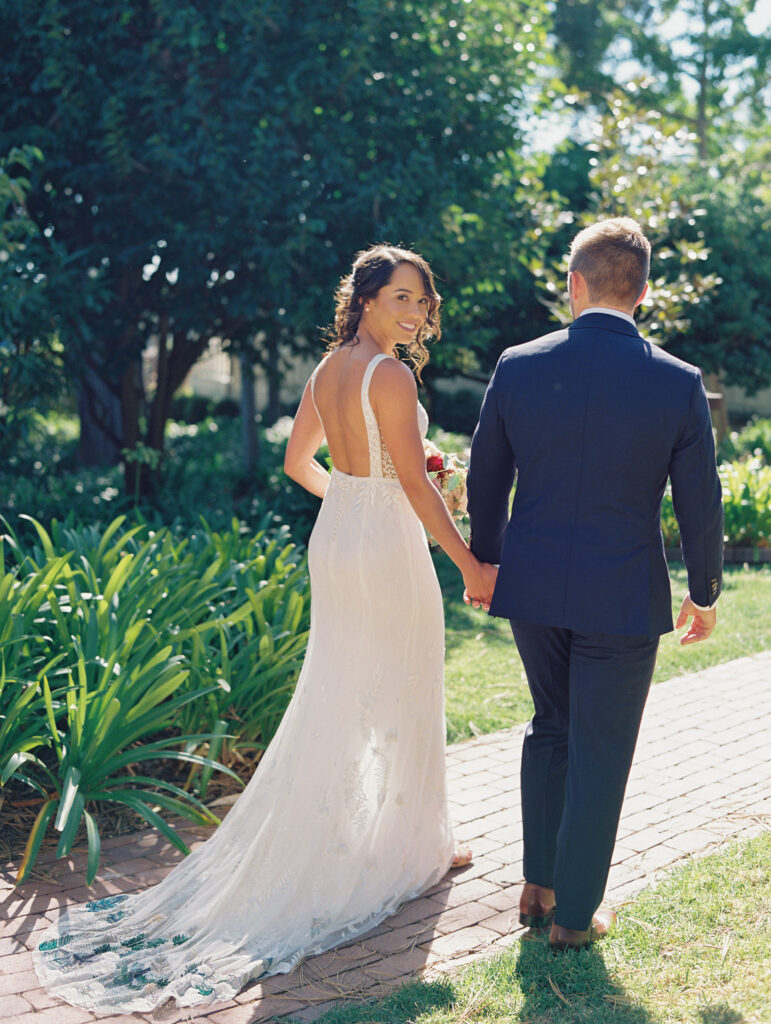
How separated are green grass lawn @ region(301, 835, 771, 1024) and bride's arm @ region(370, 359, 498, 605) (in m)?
1.07

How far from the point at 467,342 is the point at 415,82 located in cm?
267

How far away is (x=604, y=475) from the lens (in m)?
2.91

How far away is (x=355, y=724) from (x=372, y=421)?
1.01 meters

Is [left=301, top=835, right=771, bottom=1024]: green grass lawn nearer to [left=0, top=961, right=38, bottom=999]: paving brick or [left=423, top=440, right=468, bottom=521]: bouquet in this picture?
[left=0, top=961, right=38, bottom=999]: paving brick

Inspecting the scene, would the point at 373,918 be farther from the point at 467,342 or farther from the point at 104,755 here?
the point at 467,342

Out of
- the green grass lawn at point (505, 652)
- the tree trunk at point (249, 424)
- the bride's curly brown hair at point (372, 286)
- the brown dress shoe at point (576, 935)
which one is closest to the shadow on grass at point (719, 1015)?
the brown dress shoe at point (576, 935)

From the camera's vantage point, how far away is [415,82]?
9.45 metres

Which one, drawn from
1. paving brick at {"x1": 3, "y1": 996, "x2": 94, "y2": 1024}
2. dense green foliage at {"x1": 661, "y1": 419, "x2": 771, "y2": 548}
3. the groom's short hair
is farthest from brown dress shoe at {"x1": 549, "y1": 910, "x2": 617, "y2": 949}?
dense green foliage at {"x1": 661, "y1": 419, "x2": 771, "y2": 548}

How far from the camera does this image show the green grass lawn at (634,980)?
2.76 metres

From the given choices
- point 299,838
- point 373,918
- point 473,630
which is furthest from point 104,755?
point 473,630

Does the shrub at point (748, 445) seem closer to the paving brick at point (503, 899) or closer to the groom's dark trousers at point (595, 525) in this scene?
the paving brick at point (503, 899)

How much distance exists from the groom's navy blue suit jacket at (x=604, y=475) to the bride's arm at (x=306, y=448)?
955 mm

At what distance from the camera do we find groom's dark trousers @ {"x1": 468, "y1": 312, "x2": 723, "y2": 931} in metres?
2.88

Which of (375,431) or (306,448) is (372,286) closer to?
(375,431)
